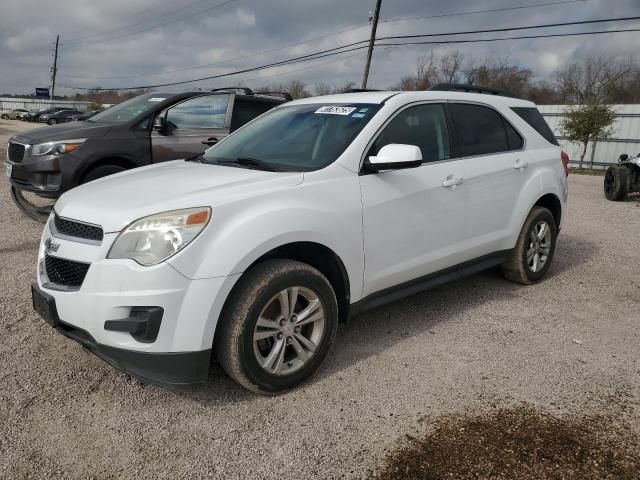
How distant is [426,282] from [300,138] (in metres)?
1.39

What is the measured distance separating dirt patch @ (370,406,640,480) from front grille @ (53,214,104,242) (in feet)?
5.95

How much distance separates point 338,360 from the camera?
3459 millimetres

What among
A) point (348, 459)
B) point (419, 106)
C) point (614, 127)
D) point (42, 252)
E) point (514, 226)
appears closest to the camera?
point (348, 459)

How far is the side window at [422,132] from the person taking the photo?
141 inches

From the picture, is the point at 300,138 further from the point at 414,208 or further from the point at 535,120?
the point at 535,120

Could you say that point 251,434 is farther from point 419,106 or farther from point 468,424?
point 419,106

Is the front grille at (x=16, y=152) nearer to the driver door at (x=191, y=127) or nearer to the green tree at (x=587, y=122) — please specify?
the driver door at (x=191, y=127)

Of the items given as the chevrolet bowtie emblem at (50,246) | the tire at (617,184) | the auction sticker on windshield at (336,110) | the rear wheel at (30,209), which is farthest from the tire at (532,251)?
the tire at (617,184)

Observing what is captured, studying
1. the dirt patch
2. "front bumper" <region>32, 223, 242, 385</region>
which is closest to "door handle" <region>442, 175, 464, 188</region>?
the dirt patch

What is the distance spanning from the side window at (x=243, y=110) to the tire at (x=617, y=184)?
797cm

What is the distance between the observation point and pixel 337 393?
304 centimetres

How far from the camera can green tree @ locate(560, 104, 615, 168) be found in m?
21.6

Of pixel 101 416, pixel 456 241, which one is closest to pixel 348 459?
pixel 101 416

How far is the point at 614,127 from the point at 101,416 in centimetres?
2654
